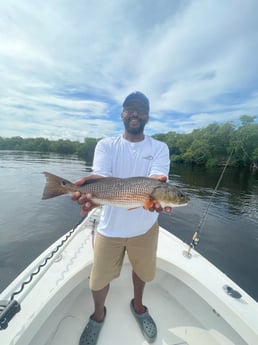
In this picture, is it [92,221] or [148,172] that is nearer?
[148,172]

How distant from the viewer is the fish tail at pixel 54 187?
2293mm

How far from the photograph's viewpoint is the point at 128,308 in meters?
2.99

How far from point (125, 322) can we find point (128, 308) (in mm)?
254

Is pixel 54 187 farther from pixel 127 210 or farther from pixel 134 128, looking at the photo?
pixel 134 128

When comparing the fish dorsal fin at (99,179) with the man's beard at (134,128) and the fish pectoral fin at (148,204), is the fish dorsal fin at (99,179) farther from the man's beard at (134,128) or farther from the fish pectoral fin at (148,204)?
the man's beard at (134,128)

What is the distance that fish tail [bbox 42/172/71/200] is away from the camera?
90.3 inches

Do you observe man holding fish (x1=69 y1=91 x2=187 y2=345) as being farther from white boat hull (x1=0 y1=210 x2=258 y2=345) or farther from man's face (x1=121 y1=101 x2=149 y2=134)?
white boat hull (x1=0 y1=210 x2=258 y2=345)

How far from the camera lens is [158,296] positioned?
10.7 ft

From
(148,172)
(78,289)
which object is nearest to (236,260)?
(78,289)

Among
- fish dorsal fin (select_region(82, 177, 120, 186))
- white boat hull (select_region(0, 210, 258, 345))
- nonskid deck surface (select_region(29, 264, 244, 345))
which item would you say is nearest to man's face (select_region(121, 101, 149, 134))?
fish dorsal fin (select_region(82, 177, 120, 186))

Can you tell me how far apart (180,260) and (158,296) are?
0.77 m

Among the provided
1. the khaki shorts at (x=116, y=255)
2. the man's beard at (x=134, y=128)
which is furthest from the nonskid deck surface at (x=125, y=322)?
the man's beard at (x=134, y=128)

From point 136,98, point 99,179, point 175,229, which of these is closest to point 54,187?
point 99,179

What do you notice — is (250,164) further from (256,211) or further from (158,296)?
(158,296)
